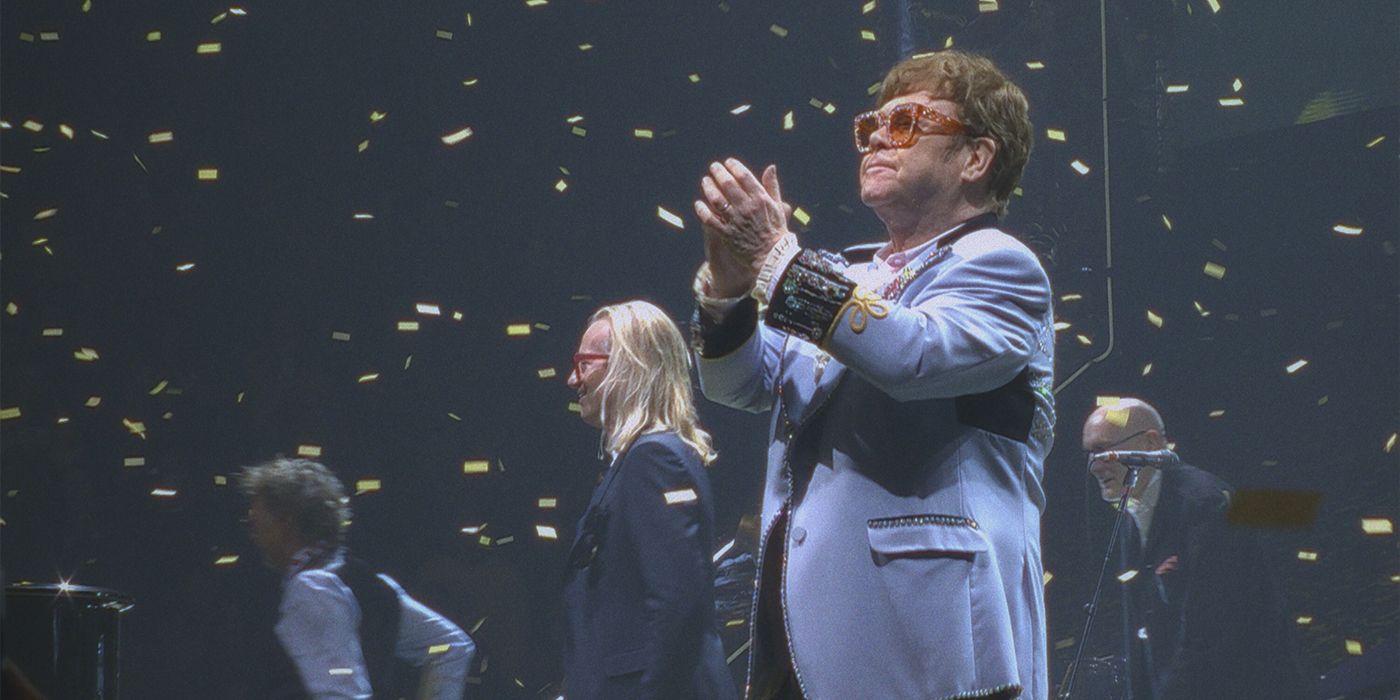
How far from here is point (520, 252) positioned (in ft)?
19.7

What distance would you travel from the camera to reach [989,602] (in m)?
1.76

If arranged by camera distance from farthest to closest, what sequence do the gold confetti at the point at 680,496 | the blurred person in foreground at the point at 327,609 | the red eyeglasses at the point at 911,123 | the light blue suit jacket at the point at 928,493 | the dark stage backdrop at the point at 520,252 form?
the dark stage backdrop at the point at 520,252, the blurred person in foreground at the point at 327,609, the gold confetti at the point at 680,496, the red eyeglasses at the point at 911,123, the light blue suit jacket at the point at 928,493

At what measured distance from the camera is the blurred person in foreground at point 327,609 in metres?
3.80

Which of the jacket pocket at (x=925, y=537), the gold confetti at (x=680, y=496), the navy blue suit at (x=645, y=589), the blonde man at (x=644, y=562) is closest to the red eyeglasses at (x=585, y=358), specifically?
the blonde man at (x=644, y=562)

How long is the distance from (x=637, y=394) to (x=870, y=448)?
5.12 feet

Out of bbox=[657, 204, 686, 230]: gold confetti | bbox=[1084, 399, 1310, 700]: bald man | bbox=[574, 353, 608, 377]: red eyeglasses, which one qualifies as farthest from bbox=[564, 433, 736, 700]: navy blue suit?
bbox=[657, 204, 686, 230]: gold confetti

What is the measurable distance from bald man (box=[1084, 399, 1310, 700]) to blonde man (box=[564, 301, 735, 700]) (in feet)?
6.34

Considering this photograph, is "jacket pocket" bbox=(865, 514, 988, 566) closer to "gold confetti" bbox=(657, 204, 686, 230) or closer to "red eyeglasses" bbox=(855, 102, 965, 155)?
"red eyeglasses" bbox=(855, 102, 965, 155)

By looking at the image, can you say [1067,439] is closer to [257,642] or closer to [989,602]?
[257,642]

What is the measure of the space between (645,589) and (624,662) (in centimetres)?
16

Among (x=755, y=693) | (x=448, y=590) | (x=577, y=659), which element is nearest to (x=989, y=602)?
(x=755, y=693)

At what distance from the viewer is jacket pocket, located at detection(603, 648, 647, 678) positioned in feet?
9.78

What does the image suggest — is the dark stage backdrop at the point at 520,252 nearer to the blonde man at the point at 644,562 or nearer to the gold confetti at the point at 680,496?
the blonde man at the point at 644,562

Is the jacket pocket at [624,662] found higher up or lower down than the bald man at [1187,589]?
higher up
